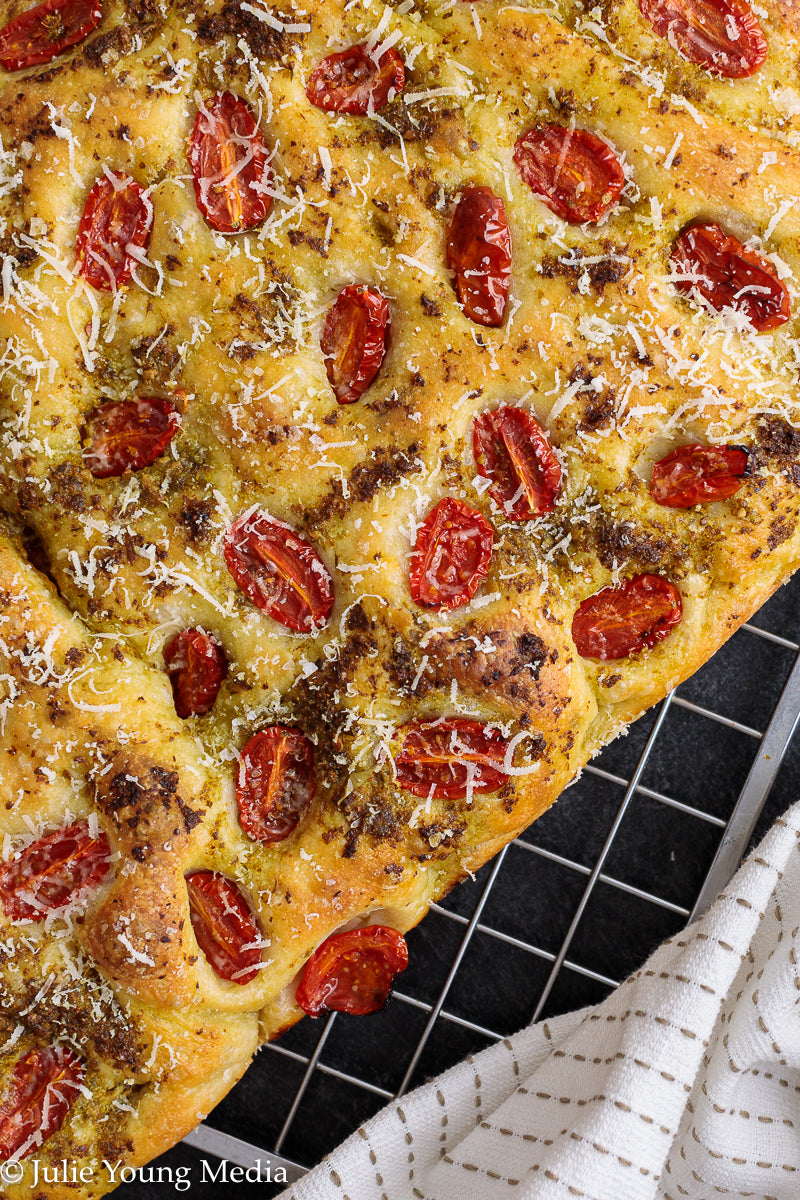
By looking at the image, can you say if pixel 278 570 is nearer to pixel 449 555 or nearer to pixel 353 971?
pixel 449 555

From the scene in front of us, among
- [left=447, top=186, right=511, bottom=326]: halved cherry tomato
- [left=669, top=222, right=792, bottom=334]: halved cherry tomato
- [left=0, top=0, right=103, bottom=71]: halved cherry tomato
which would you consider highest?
[left=0, top=0, right=103, bottom=71]: halved cherry tomato

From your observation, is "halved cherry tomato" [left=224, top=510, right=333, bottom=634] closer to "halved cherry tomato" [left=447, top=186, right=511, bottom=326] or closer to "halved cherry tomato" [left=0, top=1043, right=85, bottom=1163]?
"halved cherry tomato" [left=447, top=186, right=511, bottom=326]

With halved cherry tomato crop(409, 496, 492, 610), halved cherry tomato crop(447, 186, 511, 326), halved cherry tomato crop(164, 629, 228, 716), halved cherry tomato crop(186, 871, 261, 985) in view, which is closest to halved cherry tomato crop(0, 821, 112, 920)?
halved cherry tomato crop(186, 871, 261, 985)

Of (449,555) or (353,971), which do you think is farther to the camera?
(353,971)

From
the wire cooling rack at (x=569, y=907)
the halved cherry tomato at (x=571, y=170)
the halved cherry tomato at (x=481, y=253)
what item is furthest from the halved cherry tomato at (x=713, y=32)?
the wire cooling rack at (x=569, y=907)

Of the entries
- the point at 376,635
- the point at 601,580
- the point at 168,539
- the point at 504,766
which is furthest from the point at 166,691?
the point at 601,580

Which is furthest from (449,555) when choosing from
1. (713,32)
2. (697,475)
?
(713,32)

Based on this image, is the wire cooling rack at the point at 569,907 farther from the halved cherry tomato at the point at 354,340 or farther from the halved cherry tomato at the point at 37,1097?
the halved cherry tomato at the point at 354,340

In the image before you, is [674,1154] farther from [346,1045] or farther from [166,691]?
[166,691]
